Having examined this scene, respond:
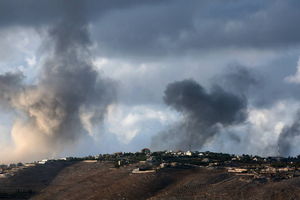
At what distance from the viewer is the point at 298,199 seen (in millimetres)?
197250
